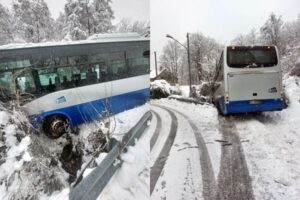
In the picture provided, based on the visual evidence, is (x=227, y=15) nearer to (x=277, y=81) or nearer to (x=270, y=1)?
(x=270, y=1)

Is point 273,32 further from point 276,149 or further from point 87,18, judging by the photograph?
point 87,18

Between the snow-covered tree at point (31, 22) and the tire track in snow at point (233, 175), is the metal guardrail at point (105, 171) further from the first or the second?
the snow-covered tree at point (31, 22)

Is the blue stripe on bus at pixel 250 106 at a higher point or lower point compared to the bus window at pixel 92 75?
lower

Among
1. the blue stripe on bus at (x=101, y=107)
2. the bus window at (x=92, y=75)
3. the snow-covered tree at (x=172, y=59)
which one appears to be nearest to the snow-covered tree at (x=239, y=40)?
the snow-covered tree at (x=172, y=59)

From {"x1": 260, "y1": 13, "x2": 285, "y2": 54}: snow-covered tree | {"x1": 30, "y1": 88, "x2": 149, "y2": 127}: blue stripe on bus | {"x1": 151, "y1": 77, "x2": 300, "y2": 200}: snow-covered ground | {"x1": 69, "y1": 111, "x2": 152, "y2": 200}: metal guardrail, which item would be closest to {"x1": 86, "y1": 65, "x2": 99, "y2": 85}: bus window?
{"x1": 30, "y1": 88, "x2": 149, "y2": 127}: blue stripe on bus

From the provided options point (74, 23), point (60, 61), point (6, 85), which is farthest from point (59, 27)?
point (6, 85)

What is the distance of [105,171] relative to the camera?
1193mm

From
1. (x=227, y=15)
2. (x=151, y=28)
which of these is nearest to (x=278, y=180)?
(x=227, y=15)

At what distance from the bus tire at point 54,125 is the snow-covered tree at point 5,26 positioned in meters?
0.43

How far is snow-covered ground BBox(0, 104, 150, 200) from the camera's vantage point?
112 cm

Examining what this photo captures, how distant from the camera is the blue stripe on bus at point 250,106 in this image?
1.04 m

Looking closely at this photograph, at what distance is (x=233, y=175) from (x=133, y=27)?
0.85m

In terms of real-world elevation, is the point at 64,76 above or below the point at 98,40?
below

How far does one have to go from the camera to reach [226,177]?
3.09 ft
